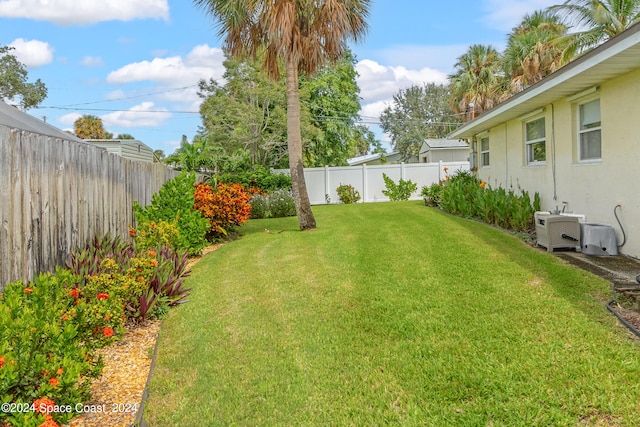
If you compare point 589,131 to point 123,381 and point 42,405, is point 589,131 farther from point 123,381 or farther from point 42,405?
point 42,405

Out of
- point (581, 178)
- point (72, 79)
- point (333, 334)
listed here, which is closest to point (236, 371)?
point (333, 334)

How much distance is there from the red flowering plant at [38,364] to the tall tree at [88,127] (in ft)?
139

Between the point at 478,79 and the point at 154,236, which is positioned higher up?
the point at 478,79

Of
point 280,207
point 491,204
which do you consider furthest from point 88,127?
point 491,204

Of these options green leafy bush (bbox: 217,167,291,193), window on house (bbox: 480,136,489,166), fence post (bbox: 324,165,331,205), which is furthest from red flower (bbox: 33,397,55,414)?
fence post (bbox: 324,165,331,205)

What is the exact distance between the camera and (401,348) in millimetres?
3734

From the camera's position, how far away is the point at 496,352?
354 cm

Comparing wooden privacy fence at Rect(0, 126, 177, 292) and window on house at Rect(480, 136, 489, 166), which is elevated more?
window on house at Rect(480, 136, 489, 166)

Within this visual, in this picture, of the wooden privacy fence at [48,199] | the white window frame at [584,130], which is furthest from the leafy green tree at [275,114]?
the wooden privacy fence at [48,199]

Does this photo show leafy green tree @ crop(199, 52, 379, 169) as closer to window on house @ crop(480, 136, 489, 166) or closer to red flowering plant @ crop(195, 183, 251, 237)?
→ window on house @ crop(480, 136, 489, 166)

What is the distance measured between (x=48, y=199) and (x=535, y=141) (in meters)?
9.32

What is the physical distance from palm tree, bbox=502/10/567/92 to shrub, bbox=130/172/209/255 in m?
16.6

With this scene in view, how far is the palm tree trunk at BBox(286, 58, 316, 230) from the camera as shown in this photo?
1049 centimetres

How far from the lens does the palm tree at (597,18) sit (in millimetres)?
15992
